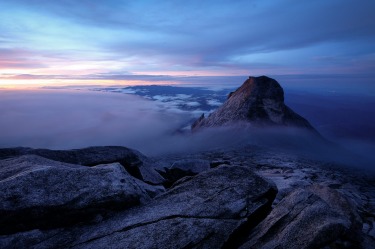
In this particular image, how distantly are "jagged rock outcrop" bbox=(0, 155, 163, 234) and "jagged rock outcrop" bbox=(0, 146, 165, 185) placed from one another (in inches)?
172

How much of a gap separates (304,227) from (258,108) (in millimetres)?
34124

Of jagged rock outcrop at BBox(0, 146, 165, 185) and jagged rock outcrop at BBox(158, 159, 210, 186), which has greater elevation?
jagged rock outcrop at BBox(0, 146, 165, 185)

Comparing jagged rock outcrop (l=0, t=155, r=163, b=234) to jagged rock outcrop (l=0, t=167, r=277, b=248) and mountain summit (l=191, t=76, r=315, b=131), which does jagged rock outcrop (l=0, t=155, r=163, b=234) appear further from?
mountain summit (l=191, t=76, r=315, b=131)

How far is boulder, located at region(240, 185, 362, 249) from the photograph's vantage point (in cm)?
710

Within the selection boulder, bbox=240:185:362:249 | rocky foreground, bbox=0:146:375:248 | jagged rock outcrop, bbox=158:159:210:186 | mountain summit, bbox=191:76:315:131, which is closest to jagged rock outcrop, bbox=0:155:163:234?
rocky foreground, bbox=0:146:375:248

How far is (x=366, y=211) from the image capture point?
1259 centimetres

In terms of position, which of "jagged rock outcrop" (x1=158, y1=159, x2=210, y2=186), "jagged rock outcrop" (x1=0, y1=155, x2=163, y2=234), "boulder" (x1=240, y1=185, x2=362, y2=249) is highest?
"jagged rock outcrop" (x1=0, y1=155, x2=163, y2=234)

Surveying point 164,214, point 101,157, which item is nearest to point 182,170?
point 101,157

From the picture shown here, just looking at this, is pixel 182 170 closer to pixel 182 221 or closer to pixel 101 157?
pixel 101 157

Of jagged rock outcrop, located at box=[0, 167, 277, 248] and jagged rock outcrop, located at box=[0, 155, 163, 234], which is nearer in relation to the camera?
jagged rock outcrop, located at box=[0, 167, 277, 248]

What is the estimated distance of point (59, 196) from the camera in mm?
8023

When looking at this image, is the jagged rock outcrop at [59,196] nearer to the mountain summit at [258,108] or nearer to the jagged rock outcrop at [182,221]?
the jagged rock outcrop at [182,221]

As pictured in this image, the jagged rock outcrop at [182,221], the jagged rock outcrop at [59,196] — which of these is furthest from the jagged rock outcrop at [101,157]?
the jagged rock outcrop at [182,221]

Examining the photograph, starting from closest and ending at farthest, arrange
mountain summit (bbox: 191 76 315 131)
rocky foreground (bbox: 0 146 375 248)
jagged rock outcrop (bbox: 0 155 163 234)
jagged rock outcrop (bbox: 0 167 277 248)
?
1. jagged rock outcrop (bbox: 0 167 277 248)
2. rocky foreground (bbox: 0 146 375 248)
3. jagged rock outcrop (bbox: 0 155 163 234)
4. mountain summit (bbox: 191 76 315 131)
